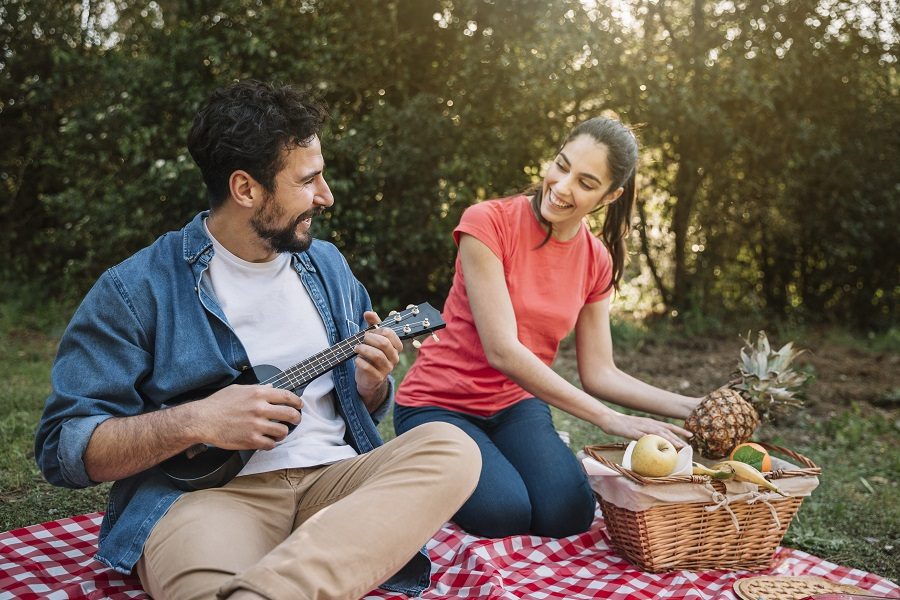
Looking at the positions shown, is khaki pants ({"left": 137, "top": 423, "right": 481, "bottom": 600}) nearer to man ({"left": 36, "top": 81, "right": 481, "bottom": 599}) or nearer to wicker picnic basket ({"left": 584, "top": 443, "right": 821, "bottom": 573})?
man ({"left": 36, "top": 81, "right": 481, "bottom": 599})

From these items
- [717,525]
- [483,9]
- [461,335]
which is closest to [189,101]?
[483,9]

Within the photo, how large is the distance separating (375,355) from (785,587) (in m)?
1.63

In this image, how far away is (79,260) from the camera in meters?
8.20

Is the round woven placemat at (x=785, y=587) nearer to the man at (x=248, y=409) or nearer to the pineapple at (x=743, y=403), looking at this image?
the pineapple at (x=743, y=403)

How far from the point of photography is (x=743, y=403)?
→ 10.5ft

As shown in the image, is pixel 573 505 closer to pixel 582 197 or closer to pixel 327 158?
pixel 582 197

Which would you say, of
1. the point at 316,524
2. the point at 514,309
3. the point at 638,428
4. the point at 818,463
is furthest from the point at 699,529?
the point at 818,463

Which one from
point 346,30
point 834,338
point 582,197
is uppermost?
point 346,30

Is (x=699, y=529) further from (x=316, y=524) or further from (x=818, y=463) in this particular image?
(x=818, y=463)

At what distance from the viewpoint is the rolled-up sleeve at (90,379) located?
87.9 inches

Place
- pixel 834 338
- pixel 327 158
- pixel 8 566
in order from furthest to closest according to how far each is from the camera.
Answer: pixel 834 338, pixel 327 158, pixel 8 566

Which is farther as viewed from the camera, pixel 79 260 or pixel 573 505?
pixel 79 260

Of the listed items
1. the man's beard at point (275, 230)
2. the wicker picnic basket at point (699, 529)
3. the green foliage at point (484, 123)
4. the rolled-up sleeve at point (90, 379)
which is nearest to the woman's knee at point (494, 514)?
the wicker picnic basket at point (699, 529)

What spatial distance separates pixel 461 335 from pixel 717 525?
1.24 meters
